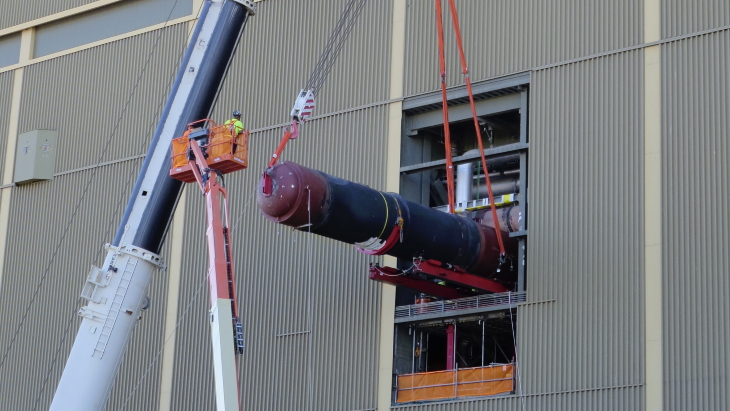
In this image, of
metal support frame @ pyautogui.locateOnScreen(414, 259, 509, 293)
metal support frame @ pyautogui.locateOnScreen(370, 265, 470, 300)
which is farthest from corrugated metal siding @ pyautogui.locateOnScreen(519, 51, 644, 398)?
metal support frame @ pyautogui.locateOnScreen(370, 265, 470, 300)

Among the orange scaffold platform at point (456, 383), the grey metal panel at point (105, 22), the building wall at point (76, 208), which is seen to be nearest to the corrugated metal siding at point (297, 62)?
the building wall at point (76, 208)

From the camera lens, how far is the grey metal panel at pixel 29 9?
4433 centimetres

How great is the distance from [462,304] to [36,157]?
1735 centimetres

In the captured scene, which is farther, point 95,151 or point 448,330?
point 95,151

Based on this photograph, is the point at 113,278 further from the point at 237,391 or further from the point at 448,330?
the point at 448,330

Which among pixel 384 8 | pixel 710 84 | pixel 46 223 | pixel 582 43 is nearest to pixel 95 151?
pixel 46 223

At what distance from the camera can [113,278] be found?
96.1 feet

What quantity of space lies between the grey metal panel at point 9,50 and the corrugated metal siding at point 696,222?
24.8m

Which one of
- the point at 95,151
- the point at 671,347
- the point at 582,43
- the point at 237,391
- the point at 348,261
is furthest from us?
the point at 95,151

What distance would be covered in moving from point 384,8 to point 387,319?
9237 mm

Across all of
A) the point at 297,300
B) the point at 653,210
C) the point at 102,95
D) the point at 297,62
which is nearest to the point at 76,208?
the point at 102,95

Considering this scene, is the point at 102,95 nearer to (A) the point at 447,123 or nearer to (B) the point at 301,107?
(A) the point at 447,123

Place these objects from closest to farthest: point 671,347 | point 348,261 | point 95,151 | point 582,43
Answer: point 671,347 < point 582,43 < point 348,261 < point 95,151

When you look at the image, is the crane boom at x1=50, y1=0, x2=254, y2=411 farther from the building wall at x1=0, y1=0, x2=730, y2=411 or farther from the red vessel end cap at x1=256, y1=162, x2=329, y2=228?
the building wall at x1=0, y1=0, x2=730, y2=411
